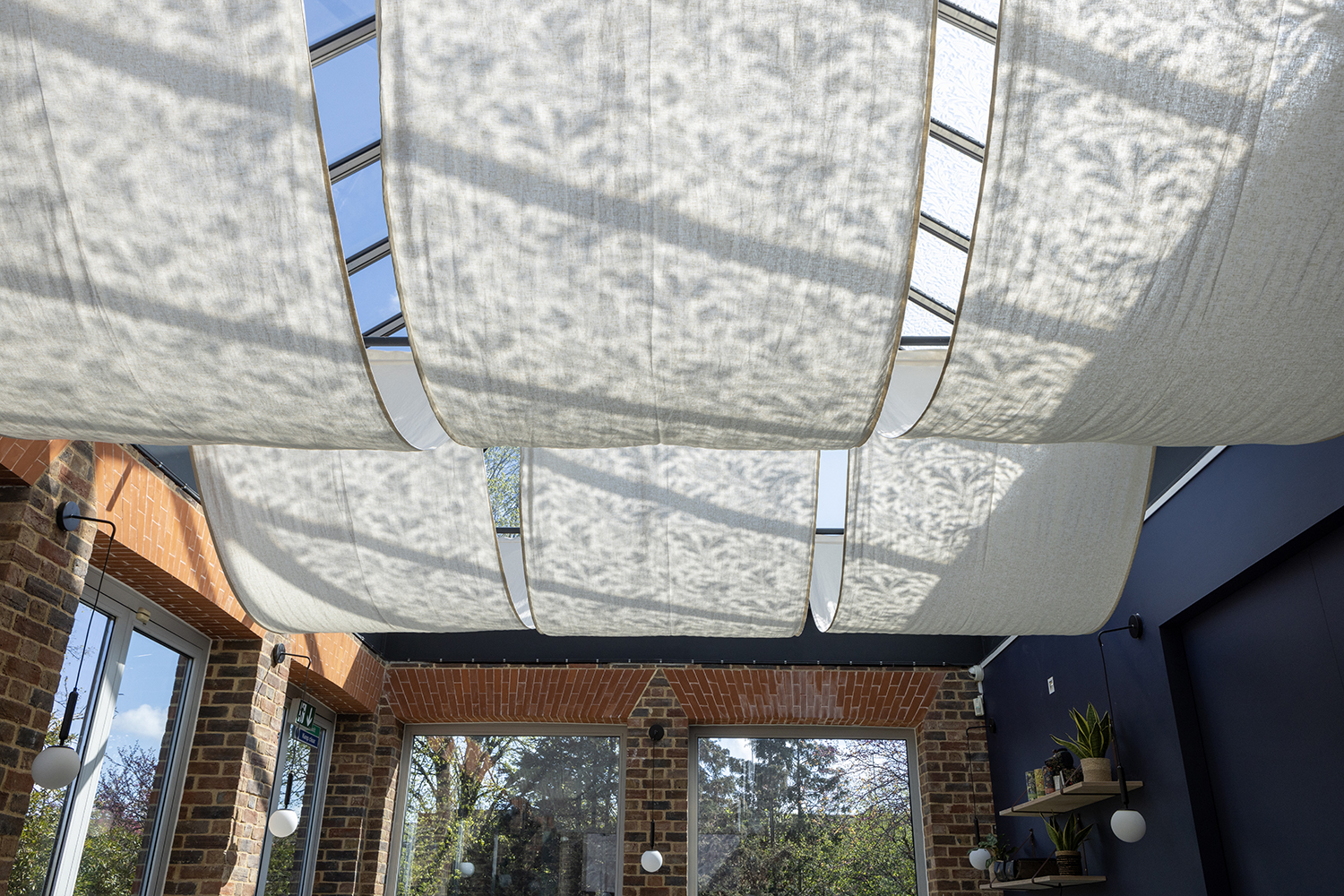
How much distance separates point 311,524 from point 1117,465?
11.3 ft

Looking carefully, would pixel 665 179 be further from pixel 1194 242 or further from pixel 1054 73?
pixel 1194 242

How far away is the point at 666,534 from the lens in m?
4.22

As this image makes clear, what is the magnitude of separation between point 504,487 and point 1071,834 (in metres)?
Answer: 4.04

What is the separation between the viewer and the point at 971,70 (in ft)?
10.5

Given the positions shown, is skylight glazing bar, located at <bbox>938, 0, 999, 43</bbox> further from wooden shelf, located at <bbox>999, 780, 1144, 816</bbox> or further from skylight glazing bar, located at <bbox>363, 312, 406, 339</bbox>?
wooden shelf, located at <bbox>999, 780, 1144, 816</bbox>

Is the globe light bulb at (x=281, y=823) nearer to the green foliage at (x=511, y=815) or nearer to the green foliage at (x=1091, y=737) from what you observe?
the green foliage at (x=511, y=815)

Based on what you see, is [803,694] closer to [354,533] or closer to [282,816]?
[282,816]

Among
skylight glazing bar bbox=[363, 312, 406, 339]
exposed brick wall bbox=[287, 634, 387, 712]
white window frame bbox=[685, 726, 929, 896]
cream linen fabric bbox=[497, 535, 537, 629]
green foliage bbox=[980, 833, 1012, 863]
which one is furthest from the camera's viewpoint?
white window frame bbox=[685, 726, 929, 896]

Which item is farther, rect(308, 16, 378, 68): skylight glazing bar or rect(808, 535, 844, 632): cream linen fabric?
rect(808, 535, 844, 632): cream linen fabric

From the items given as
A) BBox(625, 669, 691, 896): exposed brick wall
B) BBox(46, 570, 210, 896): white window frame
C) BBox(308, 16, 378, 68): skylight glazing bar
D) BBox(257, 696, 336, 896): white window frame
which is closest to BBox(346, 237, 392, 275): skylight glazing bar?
BBox(308, 16, 378, 68): skylight glazing bar

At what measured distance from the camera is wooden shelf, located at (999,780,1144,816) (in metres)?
4.73

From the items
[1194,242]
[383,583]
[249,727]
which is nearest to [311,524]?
[383,583]

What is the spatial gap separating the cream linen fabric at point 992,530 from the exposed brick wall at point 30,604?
3070 millimetres

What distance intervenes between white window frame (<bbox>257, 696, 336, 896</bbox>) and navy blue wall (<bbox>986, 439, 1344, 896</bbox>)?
4998 millimetres
